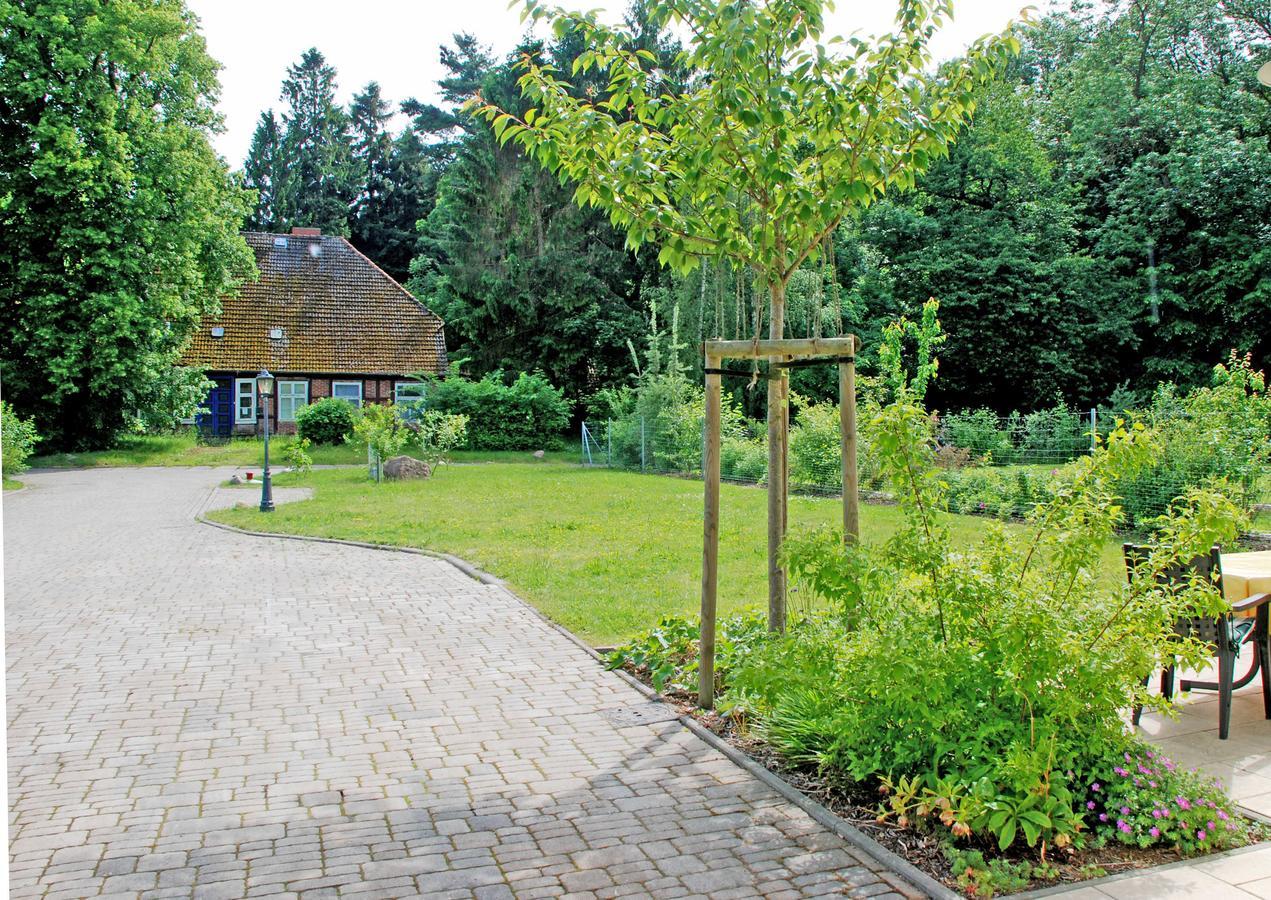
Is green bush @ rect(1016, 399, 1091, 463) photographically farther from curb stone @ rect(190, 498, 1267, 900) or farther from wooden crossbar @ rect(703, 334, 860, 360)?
curb stone @ rect(190, 498, 1267, 900)

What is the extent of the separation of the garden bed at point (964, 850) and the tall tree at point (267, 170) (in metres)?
62.4

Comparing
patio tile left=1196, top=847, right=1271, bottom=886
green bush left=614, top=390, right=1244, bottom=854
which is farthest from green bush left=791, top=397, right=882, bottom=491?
patio tile left=1196, top=847, right=1271, bottom=886

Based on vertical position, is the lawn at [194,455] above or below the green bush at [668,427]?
below

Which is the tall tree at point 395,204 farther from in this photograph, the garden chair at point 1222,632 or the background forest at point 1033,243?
the garden chair at point 1222,632

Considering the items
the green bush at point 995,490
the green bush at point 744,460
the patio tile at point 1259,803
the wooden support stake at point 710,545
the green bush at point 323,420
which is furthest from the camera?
the green bush at point 323,420

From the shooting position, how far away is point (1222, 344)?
106 feet

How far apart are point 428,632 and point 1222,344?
32.3m

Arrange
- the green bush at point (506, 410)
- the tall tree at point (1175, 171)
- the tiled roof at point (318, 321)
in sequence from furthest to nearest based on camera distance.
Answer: the tiled roof at point (318, 321)
the green bush at point (506, 410)
the tall tree at point (1175, 171)

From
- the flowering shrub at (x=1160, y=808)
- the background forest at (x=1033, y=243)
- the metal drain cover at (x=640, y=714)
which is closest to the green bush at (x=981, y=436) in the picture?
the background forest at (x=1033, y=243)

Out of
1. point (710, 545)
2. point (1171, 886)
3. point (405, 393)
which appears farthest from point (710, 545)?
point (405, 393)

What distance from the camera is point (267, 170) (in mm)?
62938

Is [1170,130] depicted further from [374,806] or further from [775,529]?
[374,806]

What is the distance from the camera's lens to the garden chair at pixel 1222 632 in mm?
5047

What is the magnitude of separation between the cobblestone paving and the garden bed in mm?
185
